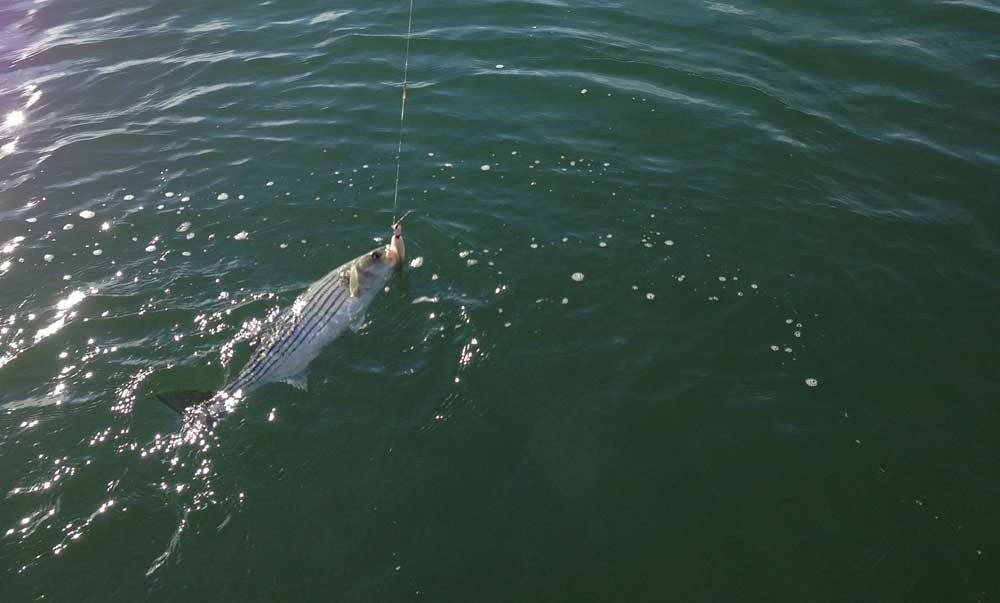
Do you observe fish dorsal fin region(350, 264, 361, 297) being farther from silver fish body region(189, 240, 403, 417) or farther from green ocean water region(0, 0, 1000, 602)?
green ocean water region(0, 0, 1000, 602)

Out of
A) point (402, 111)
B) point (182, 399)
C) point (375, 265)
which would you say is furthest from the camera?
point (402, 111)

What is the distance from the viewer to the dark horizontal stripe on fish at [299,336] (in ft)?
25.4

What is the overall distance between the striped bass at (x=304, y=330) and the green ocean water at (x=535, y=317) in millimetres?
246

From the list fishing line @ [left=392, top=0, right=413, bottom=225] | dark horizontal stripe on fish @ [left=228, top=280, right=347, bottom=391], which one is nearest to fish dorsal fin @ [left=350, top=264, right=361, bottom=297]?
dark horizontal stripe on fish @ [left=228, top=280, right=347, bottom=391]

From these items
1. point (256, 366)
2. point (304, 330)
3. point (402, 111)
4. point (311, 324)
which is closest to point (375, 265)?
point (311, 324)

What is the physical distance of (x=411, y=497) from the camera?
7039 mm

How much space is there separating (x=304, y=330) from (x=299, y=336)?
9 cm

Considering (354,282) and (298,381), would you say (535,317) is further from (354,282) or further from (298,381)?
(298,381)

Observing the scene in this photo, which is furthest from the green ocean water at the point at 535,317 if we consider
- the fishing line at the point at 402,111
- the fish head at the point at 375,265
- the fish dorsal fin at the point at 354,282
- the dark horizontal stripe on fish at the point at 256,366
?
the fish dorsal fin at the point at 354,282

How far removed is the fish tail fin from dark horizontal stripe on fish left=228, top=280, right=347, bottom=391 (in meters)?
0.34

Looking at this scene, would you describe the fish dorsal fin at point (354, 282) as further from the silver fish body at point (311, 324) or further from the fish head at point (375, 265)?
the fish head at point (375, 265)

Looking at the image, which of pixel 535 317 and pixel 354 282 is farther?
pixel 535 317

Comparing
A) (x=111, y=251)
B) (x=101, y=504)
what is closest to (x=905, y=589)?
(x=101, y=504)

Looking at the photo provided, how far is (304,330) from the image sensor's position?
7.98 m
